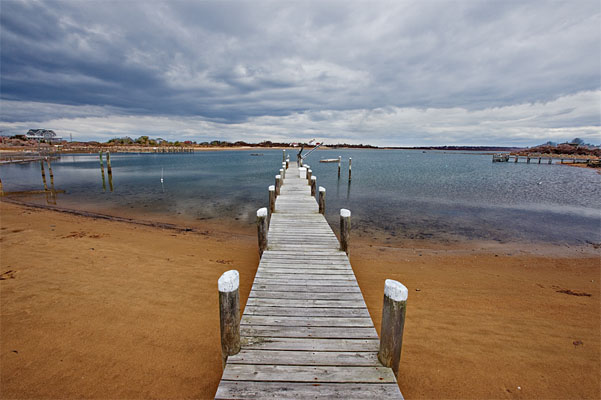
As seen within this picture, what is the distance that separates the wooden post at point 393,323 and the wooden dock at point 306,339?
0.48ft

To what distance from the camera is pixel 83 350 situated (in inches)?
164

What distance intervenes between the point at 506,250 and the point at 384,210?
25.7 feet

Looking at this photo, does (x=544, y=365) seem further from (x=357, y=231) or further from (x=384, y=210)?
(x=384, y=210)

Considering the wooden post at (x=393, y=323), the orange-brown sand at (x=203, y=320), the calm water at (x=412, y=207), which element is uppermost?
the wooden post at (x=393, y=323)

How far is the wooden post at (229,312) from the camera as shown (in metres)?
3.02

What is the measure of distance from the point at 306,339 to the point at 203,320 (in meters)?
2.77

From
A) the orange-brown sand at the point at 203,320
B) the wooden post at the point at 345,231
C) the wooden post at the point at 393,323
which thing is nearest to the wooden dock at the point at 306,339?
the wooden post at the point at 393,323

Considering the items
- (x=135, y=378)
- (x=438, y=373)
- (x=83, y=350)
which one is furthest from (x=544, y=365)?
(x=83, y=350)

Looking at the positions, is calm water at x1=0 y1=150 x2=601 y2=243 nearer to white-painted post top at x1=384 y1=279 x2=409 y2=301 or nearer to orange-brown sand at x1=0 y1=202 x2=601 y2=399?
orange-brown sand at x1=0 y1=202 x2=601 y2=399

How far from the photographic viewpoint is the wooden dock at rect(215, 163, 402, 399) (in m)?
2.79

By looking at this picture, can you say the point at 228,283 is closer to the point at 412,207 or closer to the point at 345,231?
the point at 345,231

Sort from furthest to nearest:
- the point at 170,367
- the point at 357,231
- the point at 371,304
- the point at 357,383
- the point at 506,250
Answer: the point at 357,231 < the point at 506,250 < the point at 371,304 < the point at 170,367 < the point at 357,383

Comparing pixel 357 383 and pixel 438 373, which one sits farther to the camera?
pixel 438 373

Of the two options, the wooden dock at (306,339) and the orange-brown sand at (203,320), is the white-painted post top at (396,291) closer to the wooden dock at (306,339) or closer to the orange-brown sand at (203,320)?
the wooden dock at (306,339)
